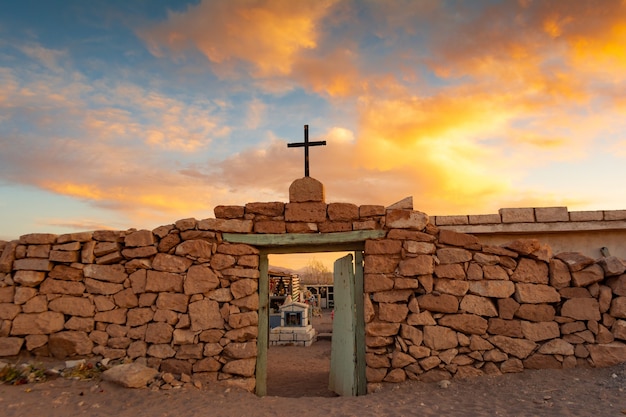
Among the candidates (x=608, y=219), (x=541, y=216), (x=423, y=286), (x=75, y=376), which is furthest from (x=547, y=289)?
(x=75, y=376)

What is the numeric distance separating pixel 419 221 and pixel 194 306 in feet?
11.5

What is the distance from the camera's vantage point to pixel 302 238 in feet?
21.2

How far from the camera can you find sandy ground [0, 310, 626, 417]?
502 cm

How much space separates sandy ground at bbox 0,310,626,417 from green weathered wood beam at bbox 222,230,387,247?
2083mm

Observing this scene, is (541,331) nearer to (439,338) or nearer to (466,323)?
(466,323)

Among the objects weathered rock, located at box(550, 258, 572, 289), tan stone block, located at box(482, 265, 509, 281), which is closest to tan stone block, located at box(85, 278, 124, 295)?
tan stone block, located at box(482, 265, 509, 281)

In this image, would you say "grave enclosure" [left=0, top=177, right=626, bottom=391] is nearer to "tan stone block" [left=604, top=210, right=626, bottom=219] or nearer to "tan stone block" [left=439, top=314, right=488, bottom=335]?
"tan stone block" [left=439, top=314, right=488, bottom=335]

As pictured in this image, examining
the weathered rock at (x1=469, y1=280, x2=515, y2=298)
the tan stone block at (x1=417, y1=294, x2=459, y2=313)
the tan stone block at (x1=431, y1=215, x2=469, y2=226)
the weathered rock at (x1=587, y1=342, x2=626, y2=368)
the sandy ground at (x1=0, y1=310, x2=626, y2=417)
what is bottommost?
the sandy ground at (x1=0, y1=310, x2=626, y2=417)

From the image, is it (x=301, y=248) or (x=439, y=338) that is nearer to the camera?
(x=439, y=338)

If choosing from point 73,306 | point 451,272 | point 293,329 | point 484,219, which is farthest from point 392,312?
point 293,329

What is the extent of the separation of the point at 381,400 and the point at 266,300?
2211mm

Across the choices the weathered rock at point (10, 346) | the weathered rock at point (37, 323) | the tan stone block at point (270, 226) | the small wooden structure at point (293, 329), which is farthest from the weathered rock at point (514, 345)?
the small wooden structure at point (293, 329)

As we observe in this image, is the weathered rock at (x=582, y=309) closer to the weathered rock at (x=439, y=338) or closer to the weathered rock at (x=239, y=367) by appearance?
the weathered rock at (x=439, y=338)

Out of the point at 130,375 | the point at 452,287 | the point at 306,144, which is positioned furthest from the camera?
the point at 306,144
